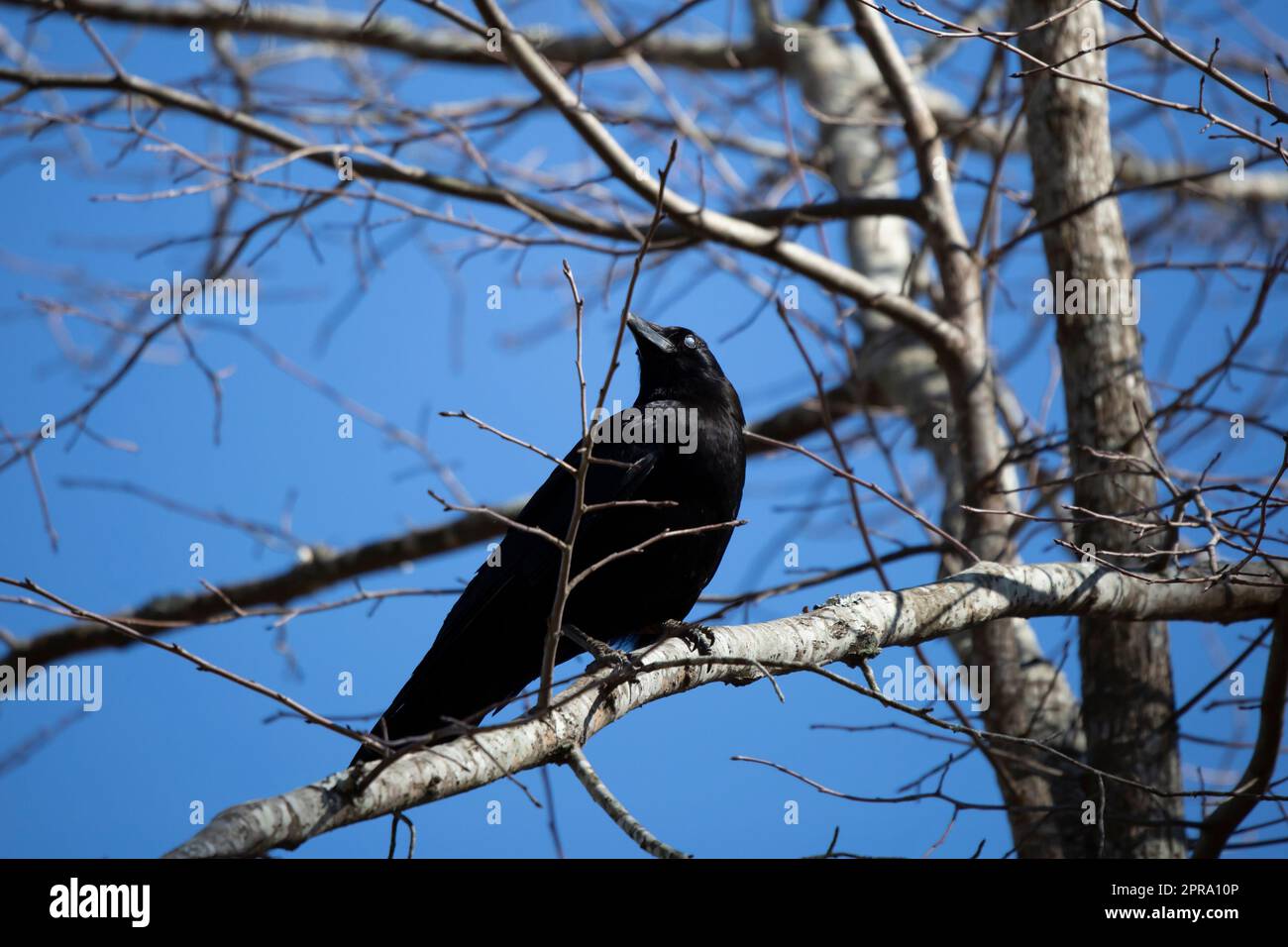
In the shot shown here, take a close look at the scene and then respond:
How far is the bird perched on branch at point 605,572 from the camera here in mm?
3934

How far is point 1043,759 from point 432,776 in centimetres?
342

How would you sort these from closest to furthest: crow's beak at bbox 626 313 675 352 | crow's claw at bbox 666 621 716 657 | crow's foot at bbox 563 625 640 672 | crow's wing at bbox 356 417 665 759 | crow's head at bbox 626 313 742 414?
crow's foot at bbox 563 625 640 672, crow's claw at bbox 666 621 716 657, crow's wing at bbox 356 417 665 759, crow's head at bbox 626 313 742 414, crow's beak at bbox 626 313 675 352

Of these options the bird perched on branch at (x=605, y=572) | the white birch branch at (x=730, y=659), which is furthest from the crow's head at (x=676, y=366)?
the white birch branch at (x=730, y=659)

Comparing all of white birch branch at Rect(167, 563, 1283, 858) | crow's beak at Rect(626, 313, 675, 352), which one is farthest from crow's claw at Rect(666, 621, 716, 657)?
crow's beak at Rect(626, 313, 675, 352)

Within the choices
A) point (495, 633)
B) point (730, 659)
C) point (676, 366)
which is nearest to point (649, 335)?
point (676, 366)

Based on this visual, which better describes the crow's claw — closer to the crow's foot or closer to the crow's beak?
the crow's foot

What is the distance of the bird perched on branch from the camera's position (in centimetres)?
393

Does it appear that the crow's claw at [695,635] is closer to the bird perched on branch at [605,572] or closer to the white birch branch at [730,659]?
the white birch branch at [730,659]

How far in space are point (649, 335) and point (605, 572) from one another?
1.20 meters

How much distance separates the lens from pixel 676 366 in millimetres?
4738

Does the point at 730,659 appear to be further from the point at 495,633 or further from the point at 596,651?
the point at 495,633

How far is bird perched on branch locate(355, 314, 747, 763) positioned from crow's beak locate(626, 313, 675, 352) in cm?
45
